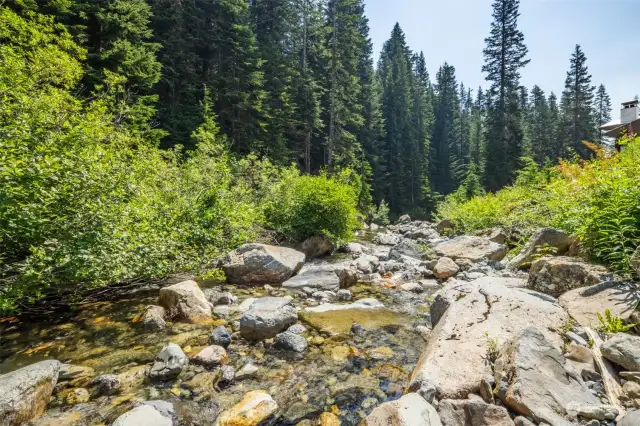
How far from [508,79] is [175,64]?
33.9 metres

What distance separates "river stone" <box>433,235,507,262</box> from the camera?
891 cm

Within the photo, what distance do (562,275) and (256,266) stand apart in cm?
618

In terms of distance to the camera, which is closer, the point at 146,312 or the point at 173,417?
the point at 173,417

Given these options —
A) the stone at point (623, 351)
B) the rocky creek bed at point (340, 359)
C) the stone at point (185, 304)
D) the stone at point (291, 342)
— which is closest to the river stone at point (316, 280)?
the rocky creek bed at point (340, 359)

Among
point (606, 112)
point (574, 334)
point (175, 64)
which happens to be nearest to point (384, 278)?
point (574, 334)

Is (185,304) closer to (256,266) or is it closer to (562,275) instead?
(256,266)

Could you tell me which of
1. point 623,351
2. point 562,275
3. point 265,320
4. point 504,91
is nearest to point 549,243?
point 562,275

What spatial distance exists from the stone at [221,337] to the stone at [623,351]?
4503 millimetres

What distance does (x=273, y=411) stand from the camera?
3234 mm

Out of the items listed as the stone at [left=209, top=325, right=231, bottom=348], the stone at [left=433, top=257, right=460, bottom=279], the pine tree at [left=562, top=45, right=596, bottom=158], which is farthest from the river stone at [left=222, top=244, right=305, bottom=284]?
the pine tree at [left=562, top=45, right=596, bottom=158]

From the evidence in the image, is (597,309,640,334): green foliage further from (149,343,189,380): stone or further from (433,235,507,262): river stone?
(433,235,507,262): river stone

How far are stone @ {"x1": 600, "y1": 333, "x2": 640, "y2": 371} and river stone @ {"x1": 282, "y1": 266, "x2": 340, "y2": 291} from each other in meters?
5.18

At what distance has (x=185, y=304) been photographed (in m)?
5.42

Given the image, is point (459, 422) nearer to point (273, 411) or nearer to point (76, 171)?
point (273, 411)
